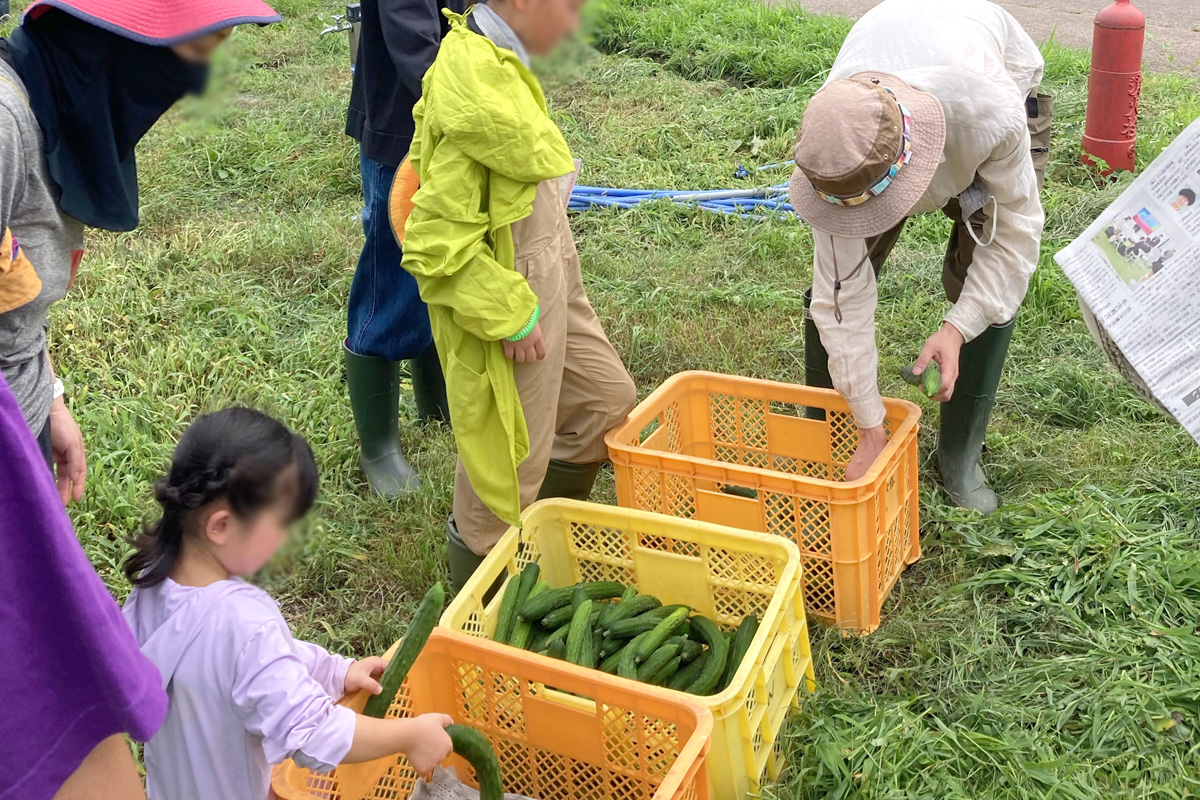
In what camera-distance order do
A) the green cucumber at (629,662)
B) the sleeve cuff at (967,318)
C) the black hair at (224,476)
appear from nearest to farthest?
the black hair at (224,476)
the green cucumber at (629,662)
the sleeve cuff at (967,318)

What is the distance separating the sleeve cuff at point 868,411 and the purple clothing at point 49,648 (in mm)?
1913

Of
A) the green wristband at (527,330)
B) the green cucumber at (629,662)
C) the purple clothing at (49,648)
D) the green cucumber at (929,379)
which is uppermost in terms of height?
the purple clothing at (49,648)

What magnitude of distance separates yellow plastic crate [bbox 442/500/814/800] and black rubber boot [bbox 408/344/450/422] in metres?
1.00

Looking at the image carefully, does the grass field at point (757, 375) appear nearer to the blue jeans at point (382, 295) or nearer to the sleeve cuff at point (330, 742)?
the sleeve cuff at point (330, 742)

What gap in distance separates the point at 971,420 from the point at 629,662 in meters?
1.34

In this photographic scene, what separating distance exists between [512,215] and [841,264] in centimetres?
85

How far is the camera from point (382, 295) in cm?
314

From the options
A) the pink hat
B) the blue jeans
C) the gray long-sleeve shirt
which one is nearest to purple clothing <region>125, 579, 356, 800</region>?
the gray long-sleeve shirt

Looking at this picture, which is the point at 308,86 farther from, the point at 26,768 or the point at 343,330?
the point at 26,768

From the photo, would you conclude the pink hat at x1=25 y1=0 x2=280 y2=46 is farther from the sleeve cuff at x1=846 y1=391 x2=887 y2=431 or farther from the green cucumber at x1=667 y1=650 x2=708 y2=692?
the sleeve cuff at x1=846 y1=391 x2=887 y2=431

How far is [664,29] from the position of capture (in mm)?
7328

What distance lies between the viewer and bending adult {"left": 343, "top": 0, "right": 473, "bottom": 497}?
271cm

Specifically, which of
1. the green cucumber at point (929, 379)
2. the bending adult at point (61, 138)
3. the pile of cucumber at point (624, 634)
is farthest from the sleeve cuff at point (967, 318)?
the bending adult at point (61, 138)

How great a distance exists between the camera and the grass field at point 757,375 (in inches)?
Answer: 92.9
